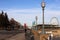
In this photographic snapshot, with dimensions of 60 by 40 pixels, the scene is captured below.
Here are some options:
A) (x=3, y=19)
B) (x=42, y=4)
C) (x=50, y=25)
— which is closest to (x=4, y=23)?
(x=3, y=19)

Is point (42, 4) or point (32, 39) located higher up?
point (42, 4)

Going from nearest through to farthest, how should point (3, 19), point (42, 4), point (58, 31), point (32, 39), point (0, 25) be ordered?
1. point (32, 39)
2. point (42, 4)
3. point (58, 31)
4. point (0, 25)
5. point (3, 19)

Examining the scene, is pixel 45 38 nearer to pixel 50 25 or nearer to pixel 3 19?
pixel 50 25

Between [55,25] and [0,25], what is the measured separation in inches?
983

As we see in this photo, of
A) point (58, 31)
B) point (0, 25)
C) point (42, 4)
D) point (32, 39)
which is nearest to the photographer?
point (32, 39)

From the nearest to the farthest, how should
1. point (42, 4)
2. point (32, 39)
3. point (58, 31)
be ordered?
point (32, 39) → point (42, 4) → point (58, 31)

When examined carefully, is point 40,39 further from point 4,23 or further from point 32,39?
point 4,23

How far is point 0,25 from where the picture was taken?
81.1 meters

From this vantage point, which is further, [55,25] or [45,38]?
[55,25]

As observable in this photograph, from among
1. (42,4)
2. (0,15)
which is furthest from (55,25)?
(42,4)

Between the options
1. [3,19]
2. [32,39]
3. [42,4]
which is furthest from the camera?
[3,19]

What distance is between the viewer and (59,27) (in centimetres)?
6178

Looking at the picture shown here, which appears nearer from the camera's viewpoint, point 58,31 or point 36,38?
point 36,38

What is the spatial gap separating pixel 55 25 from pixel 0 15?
3195 cm
